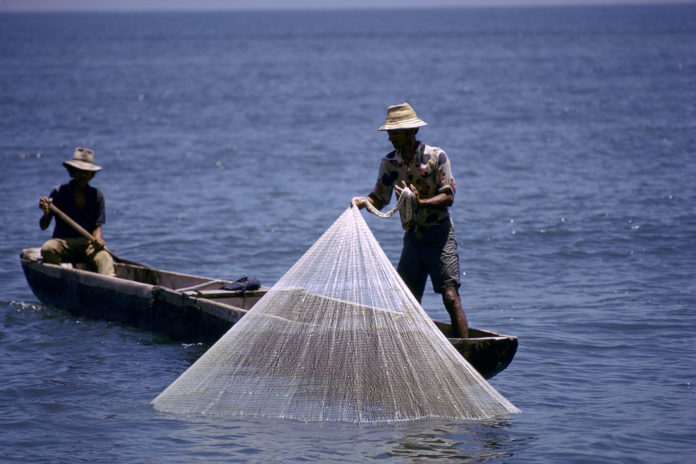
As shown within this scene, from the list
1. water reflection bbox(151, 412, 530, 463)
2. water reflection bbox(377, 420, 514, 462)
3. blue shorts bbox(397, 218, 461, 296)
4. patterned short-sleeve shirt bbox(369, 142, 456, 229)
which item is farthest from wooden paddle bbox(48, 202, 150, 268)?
water reflection bbox(377, 420, 514, 462)

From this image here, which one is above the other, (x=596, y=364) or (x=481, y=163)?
(x=481, y=163)

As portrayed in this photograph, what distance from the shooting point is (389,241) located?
13.3 metres

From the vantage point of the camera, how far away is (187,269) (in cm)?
1167

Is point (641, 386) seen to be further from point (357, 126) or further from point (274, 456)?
point (357, 126)

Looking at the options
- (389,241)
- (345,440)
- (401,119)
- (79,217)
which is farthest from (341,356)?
(389,241)

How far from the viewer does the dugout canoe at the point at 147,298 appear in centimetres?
775

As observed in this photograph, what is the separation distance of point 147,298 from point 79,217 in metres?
1.26

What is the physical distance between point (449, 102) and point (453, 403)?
97.1 feet

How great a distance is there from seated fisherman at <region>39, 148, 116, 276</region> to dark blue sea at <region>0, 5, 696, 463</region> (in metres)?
0.60

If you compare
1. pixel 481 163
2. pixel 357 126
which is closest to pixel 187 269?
pixel 481 163

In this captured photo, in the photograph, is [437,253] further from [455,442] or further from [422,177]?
[455,442]

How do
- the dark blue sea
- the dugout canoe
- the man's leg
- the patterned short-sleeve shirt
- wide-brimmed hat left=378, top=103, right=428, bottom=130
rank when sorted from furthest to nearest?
the dugout canoe, the man's leg, the patterned short-sleeve shirt, wide-brimmed hat left=378, top=103, right=428, bottom=130, the dark blue sea

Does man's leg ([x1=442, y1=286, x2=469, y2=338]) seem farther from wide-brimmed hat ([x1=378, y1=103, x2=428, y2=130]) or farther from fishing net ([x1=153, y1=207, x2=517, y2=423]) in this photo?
wide-brimmed hat ([x1=378, y1=103, x2=428, y2=130])

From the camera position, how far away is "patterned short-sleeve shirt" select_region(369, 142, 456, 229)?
6.11 m
